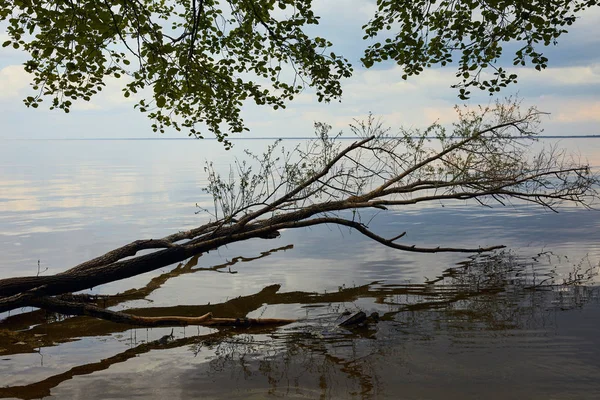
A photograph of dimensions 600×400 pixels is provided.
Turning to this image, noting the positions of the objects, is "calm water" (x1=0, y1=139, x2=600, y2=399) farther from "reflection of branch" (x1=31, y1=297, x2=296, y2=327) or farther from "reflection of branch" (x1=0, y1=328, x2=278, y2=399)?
"reflection of branch" (x1=31, y1=297, x2=296, y2=327)

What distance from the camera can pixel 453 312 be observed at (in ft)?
34.9

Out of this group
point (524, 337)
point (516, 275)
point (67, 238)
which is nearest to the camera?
→ point (524, 337)

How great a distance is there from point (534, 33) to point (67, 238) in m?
18.1

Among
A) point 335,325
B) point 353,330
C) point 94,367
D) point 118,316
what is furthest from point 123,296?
point 353,330

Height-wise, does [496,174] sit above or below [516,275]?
above

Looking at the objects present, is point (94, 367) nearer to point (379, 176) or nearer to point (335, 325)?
point (335, 325)

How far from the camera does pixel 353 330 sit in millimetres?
9586

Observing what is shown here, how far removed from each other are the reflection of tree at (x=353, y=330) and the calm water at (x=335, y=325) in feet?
0.13

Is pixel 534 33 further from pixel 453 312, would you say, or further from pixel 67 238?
pixel 67 238

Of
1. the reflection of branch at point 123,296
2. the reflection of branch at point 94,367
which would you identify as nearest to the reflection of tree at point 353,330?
the reflection of branch at point 94,367

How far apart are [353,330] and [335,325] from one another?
15.3 inches

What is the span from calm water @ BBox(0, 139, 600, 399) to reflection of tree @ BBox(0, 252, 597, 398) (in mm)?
39

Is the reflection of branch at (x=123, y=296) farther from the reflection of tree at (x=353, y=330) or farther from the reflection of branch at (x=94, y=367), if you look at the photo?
the reflection of branch at (x=94, y=367)

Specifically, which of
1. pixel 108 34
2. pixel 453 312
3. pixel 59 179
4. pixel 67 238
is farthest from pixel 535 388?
pixel 59 179
